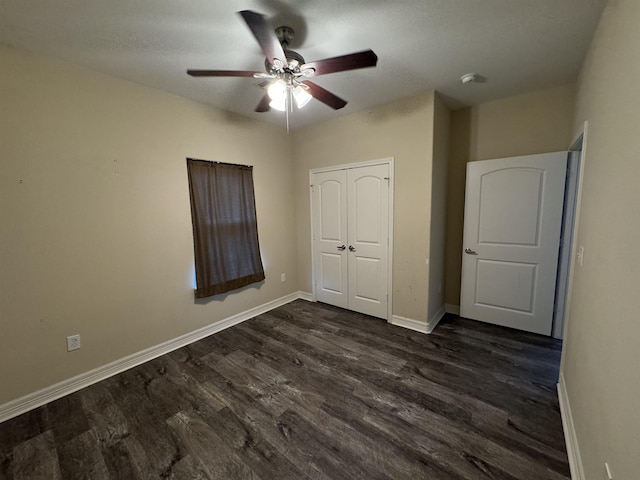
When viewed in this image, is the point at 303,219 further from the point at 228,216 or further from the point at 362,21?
the point at 362,21

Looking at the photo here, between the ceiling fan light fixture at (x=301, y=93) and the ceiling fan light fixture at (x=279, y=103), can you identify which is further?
the ceiling fan light fixture at (x=279, y=103)

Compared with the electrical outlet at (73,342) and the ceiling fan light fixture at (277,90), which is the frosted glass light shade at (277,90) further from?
the electrical outlet at (73,342)

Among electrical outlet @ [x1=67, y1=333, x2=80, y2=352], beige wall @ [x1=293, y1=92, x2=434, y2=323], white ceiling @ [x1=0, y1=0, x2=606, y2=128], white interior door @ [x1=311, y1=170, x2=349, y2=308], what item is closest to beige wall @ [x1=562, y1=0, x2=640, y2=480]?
white ceiling @ [x1=0, y1=0, x2=606, y2=128]

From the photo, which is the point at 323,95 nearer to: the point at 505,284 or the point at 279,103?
the point at 279,103

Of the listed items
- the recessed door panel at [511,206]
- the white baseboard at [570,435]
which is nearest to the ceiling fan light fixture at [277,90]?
the recessed door panel at [511,206]

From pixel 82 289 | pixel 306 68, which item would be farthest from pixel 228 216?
pixel 306 68

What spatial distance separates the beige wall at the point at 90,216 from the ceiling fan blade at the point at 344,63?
1756 mm

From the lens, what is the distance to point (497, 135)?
9.71ft

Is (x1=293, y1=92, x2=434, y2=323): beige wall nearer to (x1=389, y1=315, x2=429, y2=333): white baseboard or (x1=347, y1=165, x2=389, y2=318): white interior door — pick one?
(x1=389, y1=315, x2=429, y2=333): white baseboard

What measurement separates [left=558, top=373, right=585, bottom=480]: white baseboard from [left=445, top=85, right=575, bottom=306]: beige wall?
1.58 meters

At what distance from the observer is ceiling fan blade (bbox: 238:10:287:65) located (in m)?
1.20

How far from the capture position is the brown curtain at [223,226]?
2.85 metres

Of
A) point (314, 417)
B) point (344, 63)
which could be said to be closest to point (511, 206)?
point (344, 63)

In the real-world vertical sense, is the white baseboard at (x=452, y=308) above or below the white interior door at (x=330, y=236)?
below
